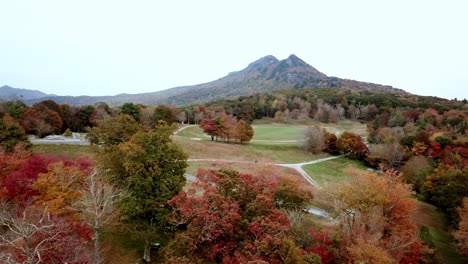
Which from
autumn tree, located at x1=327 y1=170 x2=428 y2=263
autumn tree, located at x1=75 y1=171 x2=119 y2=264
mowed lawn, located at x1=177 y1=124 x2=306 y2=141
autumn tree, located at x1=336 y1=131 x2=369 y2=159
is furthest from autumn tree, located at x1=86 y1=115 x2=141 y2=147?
autumn tree, located at x1=336 y1=131 x2=369 y2=159

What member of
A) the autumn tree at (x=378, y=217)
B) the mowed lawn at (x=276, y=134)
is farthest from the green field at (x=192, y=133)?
the autumn tree at (x=378, y=217)

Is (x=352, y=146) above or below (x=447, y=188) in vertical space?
above

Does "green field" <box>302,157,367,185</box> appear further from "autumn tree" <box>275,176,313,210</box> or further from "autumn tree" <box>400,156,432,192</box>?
"autumn tree" <box>275,176,313,210</box>

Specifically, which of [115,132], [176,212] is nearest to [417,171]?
[176,212]

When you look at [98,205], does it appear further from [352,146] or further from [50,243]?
[352,146]

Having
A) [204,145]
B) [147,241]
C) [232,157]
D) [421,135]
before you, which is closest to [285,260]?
[147,241]

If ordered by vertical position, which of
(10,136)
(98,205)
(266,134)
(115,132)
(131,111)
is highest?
(131,111)

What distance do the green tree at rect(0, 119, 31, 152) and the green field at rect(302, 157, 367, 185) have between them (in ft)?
140

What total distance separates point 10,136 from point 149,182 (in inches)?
1044

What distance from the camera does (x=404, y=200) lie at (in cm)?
2255

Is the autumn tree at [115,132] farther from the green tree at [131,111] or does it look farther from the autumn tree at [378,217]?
the green tree at [131,111]

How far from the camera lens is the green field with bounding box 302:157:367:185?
42.0m

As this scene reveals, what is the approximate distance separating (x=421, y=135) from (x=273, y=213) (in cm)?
5188

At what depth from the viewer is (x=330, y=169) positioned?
47.6 meters
